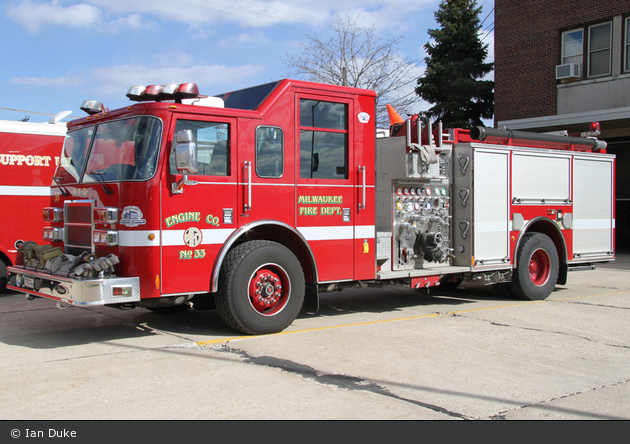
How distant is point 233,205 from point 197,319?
7.36ft

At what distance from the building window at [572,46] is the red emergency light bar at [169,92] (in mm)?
18663

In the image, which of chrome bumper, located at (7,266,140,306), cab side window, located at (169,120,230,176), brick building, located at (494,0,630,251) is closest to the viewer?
chrome bumper, located at (7,266,140,306)

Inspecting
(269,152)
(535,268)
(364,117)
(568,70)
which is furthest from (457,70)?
(269,152)

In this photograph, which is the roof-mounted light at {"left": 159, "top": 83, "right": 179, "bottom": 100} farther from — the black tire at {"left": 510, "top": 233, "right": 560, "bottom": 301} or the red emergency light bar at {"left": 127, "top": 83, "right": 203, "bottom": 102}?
the black tire at {"left": 510, "top": 233, "right": 560, "bottom": 301}

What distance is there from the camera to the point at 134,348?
6465 millimetres

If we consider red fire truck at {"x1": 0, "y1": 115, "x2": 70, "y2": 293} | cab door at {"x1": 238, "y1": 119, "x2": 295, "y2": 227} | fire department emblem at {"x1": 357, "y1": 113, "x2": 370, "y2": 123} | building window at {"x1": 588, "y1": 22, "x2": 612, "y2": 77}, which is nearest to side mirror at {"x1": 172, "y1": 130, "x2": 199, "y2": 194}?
cab door at {"x1": 238, "y1": 119, "x2": 295, "y2": 227}

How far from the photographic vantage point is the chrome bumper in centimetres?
590

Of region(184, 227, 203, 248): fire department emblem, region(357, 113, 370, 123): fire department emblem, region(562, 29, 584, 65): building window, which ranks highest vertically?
region(562, 29, 584, 65): building window

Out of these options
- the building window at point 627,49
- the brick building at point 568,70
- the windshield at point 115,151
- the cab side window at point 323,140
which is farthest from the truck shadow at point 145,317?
the building window at point 627,49

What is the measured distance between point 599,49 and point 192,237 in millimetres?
18988

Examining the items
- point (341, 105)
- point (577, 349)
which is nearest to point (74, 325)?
point (341, 105)

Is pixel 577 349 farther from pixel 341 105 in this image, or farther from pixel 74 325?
pixel 74 325

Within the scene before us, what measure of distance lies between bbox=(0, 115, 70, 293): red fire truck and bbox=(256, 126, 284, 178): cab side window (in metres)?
4.88
